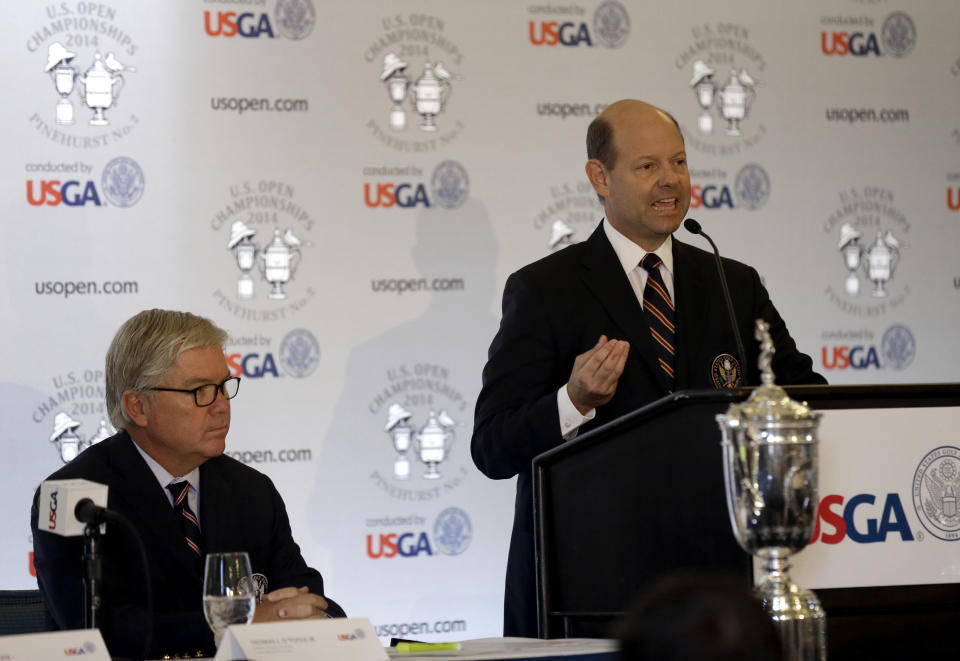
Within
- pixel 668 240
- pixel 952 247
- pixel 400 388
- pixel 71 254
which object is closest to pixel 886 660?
pixel 668 240

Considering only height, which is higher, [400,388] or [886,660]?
[400,388]

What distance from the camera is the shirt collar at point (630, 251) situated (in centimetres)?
300

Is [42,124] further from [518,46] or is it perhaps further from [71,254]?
[518,46]

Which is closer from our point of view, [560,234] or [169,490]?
[169,490]

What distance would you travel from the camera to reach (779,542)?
1.63m

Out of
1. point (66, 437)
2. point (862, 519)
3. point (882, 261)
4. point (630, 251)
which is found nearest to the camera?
point (862, 519)

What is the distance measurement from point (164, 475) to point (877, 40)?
387cm

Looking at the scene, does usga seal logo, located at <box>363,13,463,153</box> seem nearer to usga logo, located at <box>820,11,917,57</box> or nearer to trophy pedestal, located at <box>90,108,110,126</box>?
trophy pedestal, located at <box>90,108,110,126</box>

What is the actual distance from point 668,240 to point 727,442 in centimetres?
146

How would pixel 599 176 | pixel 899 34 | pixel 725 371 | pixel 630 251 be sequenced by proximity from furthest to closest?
1. pixel 899 34
2. pixel 599 176
3. pixel 630 251
4. pixel 725 371

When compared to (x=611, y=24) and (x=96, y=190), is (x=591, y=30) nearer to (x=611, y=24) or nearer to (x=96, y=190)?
(x=611, y=24)

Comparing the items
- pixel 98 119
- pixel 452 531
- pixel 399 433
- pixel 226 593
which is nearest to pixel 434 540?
pixel 452 531

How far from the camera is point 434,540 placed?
468 cm

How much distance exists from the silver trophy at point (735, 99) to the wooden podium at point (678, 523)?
3.09 meters
